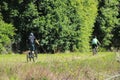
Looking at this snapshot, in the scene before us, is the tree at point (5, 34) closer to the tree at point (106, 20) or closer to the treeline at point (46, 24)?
the treeline at point (46, 24)

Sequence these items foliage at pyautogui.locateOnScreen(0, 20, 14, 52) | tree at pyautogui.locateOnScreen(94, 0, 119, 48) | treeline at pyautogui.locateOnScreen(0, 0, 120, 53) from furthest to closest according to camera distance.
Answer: tree at pyautogui.locateOnScreen(94, 0, 119, 48), treeline at pyautogui.locateOnScreen(0, 0, 120, 53), foliage at pyautogui.locateOnScreen(0, 20, 14, 52)

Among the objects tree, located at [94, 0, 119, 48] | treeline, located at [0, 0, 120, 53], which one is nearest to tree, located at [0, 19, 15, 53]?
treeline, located at [0, 0, 120, 53]

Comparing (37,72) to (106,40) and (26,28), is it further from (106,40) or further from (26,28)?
(106,40)

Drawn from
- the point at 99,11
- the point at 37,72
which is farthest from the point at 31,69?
the point at 99,11

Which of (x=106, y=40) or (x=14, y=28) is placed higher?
(x=14, y=28)

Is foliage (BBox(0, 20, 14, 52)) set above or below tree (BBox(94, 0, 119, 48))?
above

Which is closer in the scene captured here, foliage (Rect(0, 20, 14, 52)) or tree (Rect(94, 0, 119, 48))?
foliage (Rect(0, 20, 14, 52))

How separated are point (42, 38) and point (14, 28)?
328 cm

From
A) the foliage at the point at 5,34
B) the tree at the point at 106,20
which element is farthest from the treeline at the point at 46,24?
the tree at the point at 106,20

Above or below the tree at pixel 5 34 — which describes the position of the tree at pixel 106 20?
below

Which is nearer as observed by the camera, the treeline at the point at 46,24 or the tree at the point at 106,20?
the treeline at the point at 46,24

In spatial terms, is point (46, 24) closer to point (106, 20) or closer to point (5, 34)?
point (5, 34)

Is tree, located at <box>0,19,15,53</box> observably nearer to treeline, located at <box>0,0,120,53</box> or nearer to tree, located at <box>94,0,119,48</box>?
treeline, located at <box>0,0,120,53</box>

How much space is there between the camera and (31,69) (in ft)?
77.7
